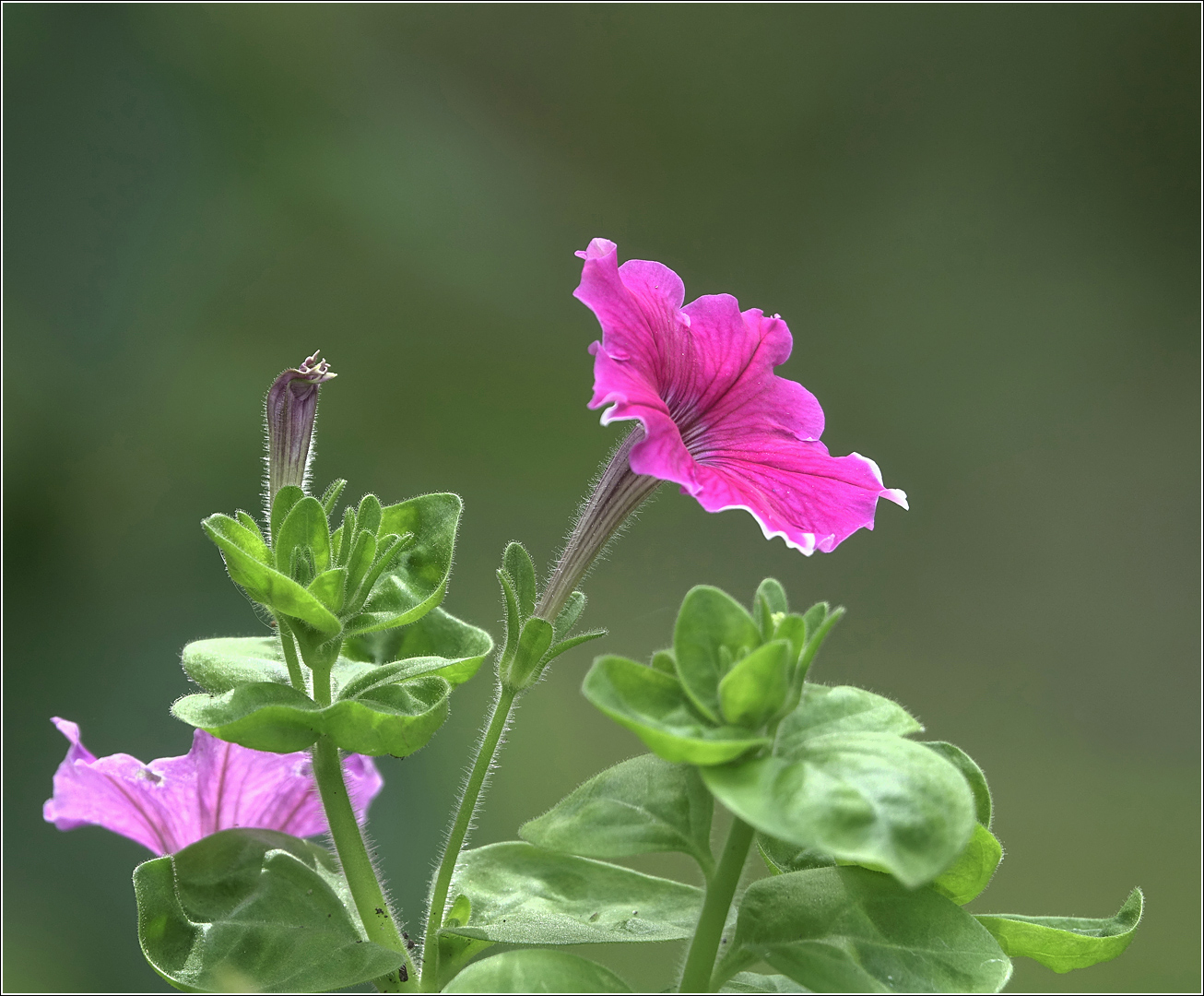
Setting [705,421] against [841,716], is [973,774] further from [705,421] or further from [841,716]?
[705,421]

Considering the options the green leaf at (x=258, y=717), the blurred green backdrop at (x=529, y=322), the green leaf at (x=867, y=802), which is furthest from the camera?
the blurred green backdrop at (x=529, y=322)

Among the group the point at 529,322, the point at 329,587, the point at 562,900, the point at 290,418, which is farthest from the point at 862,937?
the point at 529,322

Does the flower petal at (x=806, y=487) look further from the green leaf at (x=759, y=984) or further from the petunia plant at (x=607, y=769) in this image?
the green leaf at (x=759, y=984)

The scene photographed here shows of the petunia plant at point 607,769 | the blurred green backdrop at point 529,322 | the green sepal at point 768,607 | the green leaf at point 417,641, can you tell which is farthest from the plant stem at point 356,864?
the blurred green backdrop at point 529,322

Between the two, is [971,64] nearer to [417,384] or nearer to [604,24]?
[604,24]

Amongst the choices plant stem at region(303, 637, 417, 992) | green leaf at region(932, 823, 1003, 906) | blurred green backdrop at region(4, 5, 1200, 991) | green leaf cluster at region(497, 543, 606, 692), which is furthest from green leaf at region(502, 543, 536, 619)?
blurred green backdrop at region(4, 5, 1200, 991)

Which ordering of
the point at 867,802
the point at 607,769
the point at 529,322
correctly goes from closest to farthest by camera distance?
the point at 867,802 → the point at 607,769 → the point at 529,322

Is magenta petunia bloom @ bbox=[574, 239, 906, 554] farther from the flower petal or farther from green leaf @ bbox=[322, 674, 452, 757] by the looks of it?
green leaf @ bbox=[322, 674, 452, 757]
